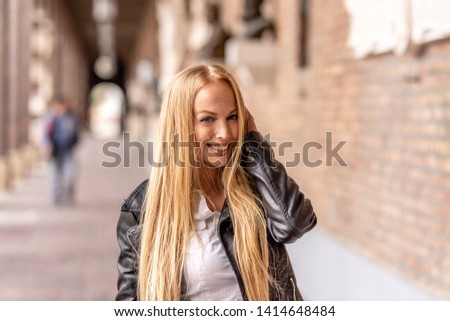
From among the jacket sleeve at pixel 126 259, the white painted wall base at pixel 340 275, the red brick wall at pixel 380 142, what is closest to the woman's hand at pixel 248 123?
the jacket sleeve at pixel 126 259

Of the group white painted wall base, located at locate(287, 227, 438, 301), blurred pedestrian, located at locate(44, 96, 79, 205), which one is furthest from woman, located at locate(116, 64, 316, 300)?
blurred pedestrian, located at locate(44, 96, 79, 205)

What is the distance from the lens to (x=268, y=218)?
165cm

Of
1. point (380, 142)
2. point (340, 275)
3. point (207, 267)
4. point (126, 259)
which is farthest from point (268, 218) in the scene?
point (340, 275)

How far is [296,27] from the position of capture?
648 centimetres

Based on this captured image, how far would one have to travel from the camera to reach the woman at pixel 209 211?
1606mm

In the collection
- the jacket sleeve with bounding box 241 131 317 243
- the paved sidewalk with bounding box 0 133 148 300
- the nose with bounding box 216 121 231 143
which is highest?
the nose with bounding box 216 121 231 143

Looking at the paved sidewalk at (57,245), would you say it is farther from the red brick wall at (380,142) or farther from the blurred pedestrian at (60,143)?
the red brick wall at (380,142)

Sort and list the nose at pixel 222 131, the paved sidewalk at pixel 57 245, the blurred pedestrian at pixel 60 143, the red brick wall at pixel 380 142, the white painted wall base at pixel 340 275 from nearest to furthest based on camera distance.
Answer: the nose at pixel 222 131, the red brick wall at pixel 380 142, the white painted wall base at pixel 340 275, the paved sidewalk at pixel 57 245, the blurred pedestrian at pixel 60 143

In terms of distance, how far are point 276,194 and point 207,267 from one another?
212mm

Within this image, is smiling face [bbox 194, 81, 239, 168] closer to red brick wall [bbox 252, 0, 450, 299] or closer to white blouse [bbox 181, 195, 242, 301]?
white blouse [bbox 181, 195, 242, 301]

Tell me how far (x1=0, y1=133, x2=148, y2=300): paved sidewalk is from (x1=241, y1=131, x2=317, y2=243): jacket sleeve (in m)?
3.56

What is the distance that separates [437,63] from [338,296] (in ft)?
6.19

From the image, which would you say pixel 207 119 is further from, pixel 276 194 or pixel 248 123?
pixel 276 194

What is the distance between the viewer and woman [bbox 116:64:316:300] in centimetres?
161
